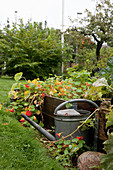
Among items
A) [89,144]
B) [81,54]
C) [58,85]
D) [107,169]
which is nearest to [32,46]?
[81,54]

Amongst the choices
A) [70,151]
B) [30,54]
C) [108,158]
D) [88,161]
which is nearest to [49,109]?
[70,151]

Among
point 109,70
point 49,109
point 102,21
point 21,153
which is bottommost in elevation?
point 21,153

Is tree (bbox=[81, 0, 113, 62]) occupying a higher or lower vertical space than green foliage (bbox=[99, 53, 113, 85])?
higher

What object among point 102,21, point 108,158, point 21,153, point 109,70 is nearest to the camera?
point 108,158

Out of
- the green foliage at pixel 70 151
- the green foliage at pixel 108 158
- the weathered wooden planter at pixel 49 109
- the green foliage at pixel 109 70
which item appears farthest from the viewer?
the weathered wooden planter at pixel 49 109

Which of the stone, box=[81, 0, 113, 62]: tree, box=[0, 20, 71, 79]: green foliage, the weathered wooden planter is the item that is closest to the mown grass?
the stone

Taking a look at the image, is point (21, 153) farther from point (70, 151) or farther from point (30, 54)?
point (30, 54)

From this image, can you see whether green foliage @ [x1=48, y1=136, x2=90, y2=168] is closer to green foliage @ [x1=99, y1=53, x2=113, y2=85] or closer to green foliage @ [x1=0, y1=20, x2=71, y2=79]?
green foliage @ [x1=99, y1=53, x2=113, y2=85]

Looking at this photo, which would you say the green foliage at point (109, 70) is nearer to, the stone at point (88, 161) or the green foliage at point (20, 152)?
the stone at point (88, 161)

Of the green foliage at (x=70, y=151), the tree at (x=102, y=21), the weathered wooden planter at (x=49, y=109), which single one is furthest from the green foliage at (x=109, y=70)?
the tree at (x=102, y=21)

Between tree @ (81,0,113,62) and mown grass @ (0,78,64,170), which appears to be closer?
mown grass @ (0,78,64,170)

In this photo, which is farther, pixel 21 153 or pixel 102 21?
pixel 102 21

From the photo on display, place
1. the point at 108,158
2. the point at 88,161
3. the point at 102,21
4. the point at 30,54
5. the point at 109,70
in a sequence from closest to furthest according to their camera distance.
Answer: the point at 108,158, the point at 88,161, the point at 109,70, the point at 102,21, the point at 30,54

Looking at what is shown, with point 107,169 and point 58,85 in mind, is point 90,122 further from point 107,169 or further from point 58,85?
point 58,85
